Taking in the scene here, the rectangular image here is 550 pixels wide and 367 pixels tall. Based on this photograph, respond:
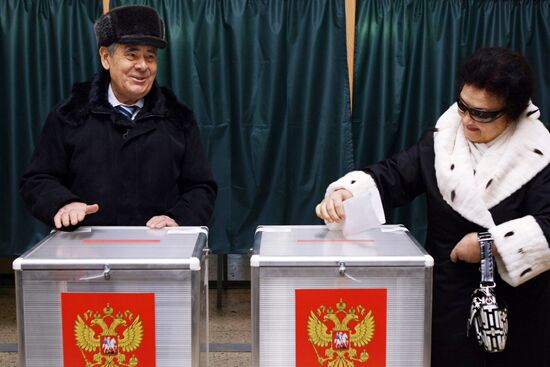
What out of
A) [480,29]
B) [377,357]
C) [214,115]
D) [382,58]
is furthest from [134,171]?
[480,29]

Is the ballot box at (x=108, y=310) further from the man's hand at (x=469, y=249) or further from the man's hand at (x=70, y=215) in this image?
the man's hand at (x=469, y=249)

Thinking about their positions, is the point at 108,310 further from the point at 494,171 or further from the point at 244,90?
the point at 244,90

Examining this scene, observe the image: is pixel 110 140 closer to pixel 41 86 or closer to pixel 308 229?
pixel 308 229

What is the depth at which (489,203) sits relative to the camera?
1565 mm

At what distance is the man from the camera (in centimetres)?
186

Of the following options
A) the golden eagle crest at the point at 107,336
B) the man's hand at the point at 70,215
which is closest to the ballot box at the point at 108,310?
the golden eagle crest at the point at 107,336

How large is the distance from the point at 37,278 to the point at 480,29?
9.41 feet

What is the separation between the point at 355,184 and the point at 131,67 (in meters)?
0.73

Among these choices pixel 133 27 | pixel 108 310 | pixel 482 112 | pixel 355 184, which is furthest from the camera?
pixel 133 27

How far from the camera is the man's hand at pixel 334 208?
5.11 feet

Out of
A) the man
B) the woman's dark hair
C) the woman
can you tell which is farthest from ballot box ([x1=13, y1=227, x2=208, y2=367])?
the woman's dark hair

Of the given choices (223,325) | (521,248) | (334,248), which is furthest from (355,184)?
(223,325)

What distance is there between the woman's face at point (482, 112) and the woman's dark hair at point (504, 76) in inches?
0.5

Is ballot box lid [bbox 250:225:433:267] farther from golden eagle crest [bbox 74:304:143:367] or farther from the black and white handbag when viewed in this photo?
golden eagle crest [bbox 74:304:143:367]
